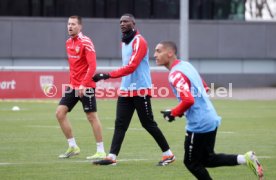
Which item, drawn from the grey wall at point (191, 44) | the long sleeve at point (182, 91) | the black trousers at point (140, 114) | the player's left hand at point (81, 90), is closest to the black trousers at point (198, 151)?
the long sleeve at point (182, 91)

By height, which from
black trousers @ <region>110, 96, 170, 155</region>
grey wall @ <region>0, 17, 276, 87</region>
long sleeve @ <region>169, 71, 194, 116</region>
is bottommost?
grey wall @ <region>0, 17, 276, 87</region>

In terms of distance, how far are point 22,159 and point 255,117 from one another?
10.7 m

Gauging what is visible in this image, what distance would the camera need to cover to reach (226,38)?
139 ft

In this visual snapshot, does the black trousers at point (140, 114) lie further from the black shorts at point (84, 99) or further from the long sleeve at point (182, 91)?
the long sleeve at point (182, 91)

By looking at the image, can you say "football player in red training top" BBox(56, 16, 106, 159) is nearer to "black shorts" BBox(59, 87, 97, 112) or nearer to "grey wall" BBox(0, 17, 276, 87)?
"black shorts" BBox(59, 87, 97, 112)

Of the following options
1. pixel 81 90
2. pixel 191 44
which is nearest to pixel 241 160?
pixel 81 90

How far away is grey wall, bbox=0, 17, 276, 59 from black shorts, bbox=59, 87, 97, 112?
2717 centimetres

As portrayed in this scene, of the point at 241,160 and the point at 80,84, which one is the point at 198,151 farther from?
the point at 80,84

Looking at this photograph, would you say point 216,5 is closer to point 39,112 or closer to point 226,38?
point 226,38

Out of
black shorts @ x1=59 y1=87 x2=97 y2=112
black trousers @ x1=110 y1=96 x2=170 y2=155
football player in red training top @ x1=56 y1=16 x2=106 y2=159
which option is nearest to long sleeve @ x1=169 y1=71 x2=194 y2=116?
black trousers @ x1=110 y1=96 x2=170 y2=155

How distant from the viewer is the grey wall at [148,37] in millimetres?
39688

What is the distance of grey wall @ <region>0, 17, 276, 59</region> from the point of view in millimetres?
39688

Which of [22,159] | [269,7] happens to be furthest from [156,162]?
[269,7]

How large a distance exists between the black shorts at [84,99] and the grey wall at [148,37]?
2717 cm
